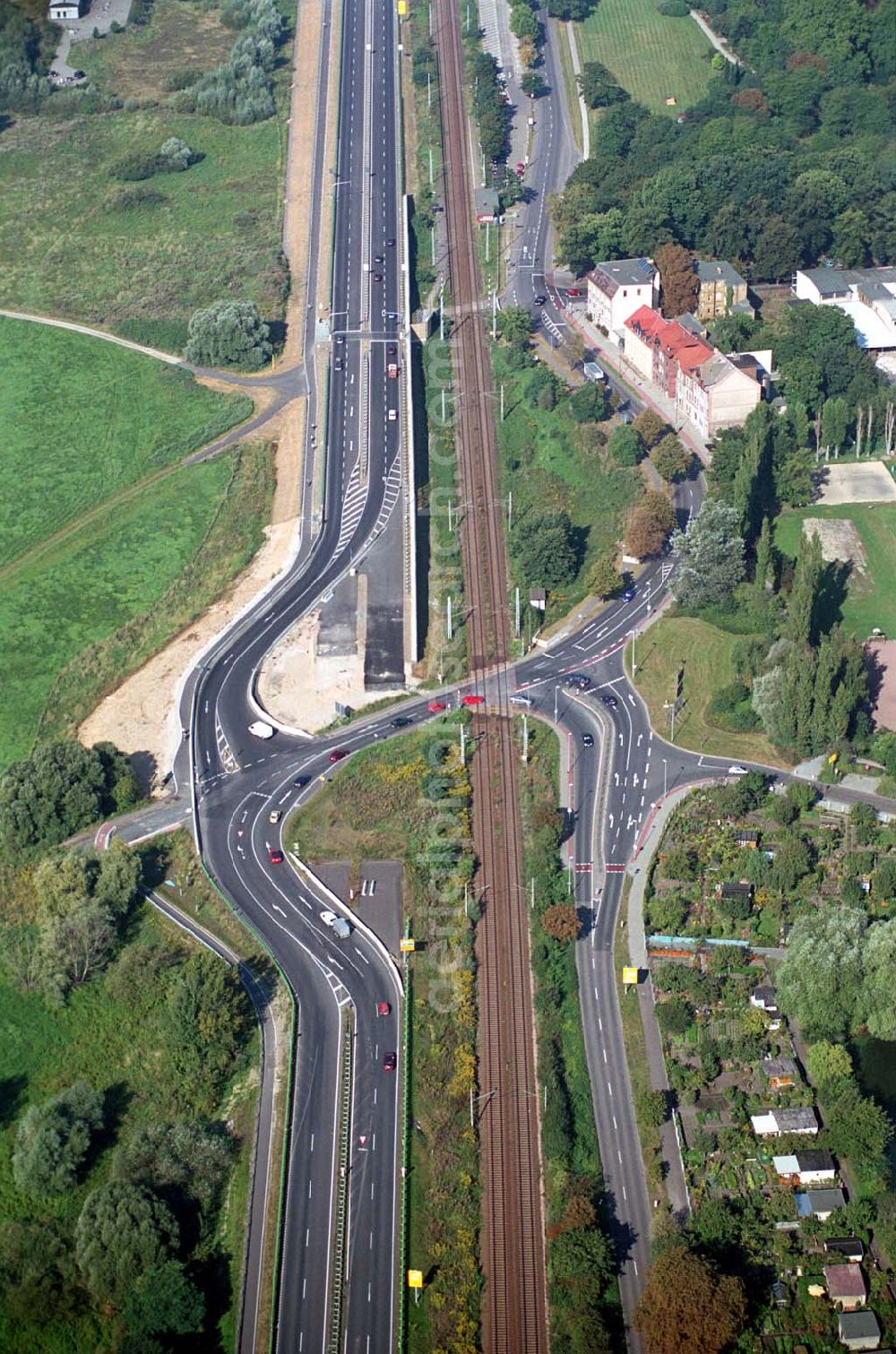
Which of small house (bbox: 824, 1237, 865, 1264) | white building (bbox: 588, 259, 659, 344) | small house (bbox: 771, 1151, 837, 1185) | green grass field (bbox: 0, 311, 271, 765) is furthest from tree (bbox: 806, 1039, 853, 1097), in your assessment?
white building (bbox: 588, 259, 659, 344)

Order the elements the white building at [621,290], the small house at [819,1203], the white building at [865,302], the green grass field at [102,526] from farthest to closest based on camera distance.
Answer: the white building at [621,290]
the white building at [865,302]
the green grass field at [102,526]
the small house at [819,1203]

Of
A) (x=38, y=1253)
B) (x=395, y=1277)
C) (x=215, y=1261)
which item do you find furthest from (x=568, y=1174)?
(x=38, y=1253)

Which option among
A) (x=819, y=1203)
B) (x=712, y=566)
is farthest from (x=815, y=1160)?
(x=712, y=566)

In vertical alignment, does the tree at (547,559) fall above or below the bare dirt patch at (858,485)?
below

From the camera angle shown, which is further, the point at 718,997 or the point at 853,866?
the point at 853,866

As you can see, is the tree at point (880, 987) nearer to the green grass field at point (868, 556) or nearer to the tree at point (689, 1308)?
the tree at point (689, 1308)

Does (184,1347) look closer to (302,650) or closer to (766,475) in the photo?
(302,650)

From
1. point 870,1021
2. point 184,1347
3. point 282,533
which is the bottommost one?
point 184,1347

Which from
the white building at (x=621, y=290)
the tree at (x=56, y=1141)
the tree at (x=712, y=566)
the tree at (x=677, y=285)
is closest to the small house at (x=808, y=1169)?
the tree at (x=56, y=1141)
